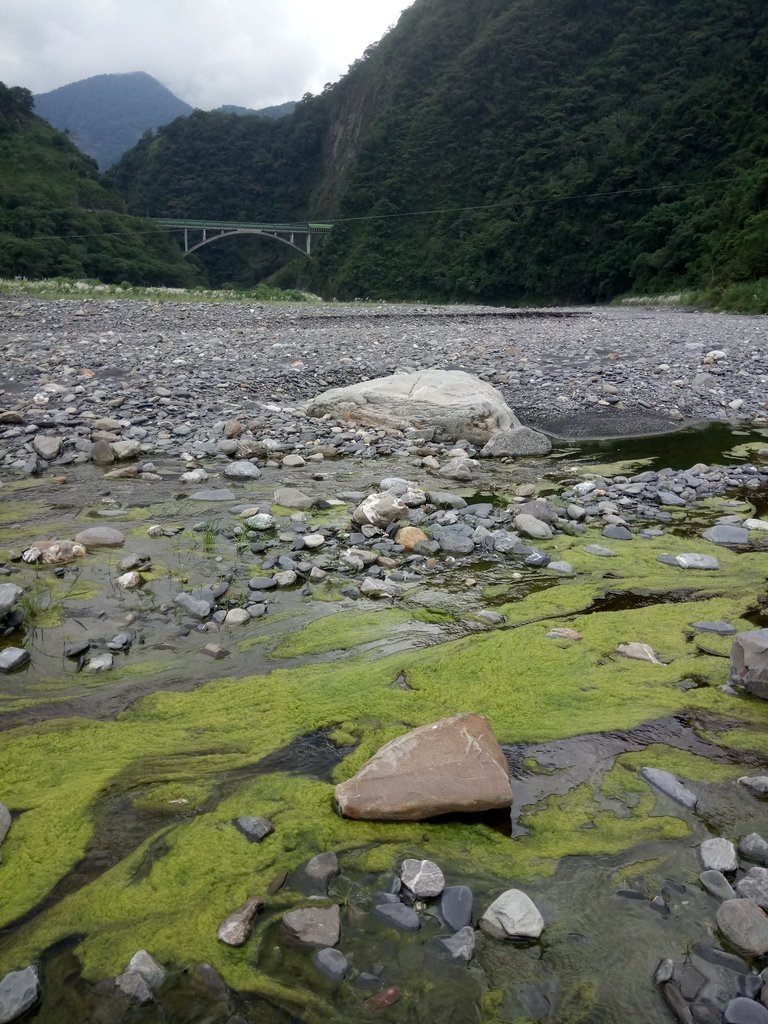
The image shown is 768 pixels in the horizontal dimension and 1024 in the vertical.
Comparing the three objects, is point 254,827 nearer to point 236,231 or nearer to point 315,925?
point 315,925

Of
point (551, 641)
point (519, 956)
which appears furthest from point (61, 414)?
point (519, 956)

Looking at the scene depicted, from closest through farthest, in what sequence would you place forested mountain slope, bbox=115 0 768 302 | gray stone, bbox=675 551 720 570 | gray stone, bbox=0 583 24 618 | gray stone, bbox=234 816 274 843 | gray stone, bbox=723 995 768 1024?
gray stone, bbox=723 995 768 1024, gray stone, bbox=234 816 274 843, gray stone, bbox=0 583 24 618, gray stone, bbox=675 551 720 570, forested mountain slope, bbox=115 0 768 302

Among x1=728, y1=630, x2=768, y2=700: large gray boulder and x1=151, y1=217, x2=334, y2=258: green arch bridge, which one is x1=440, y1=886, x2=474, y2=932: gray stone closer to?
x1=728, y1=630, x2=768, y2=700: large gray boulder

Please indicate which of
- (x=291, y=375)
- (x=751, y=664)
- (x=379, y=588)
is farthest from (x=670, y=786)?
(x=291, y=375)

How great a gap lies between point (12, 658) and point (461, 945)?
2.46 meters

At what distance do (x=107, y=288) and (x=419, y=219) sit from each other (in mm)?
48982

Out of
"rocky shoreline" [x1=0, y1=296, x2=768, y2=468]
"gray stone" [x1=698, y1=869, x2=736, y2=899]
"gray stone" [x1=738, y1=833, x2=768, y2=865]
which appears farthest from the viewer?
"rocky shoreline" [x1=0, y1=296, x2=768, y2=468]

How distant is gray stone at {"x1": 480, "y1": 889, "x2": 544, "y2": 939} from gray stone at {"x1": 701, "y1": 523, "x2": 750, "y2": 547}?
3.74 meters

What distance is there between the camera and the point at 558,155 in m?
60.8

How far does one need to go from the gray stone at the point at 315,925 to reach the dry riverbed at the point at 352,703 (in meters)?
0.03

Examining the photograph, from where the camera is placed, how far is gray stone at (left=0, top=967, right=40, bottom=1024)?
1.63 metres

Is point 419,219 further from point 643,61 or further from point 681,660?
point 681,660

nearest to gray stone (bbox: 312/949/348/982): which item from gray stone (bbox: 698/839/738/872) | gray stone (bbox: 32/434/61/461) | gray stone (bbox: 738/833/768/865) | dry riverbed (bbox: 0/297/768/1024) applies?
dry riverbed (bbox: 0/297/768/1024)

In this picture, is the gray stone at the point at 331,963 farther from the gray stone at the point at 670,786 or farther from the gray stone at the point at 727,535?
the gray stone at the point at 727,535
